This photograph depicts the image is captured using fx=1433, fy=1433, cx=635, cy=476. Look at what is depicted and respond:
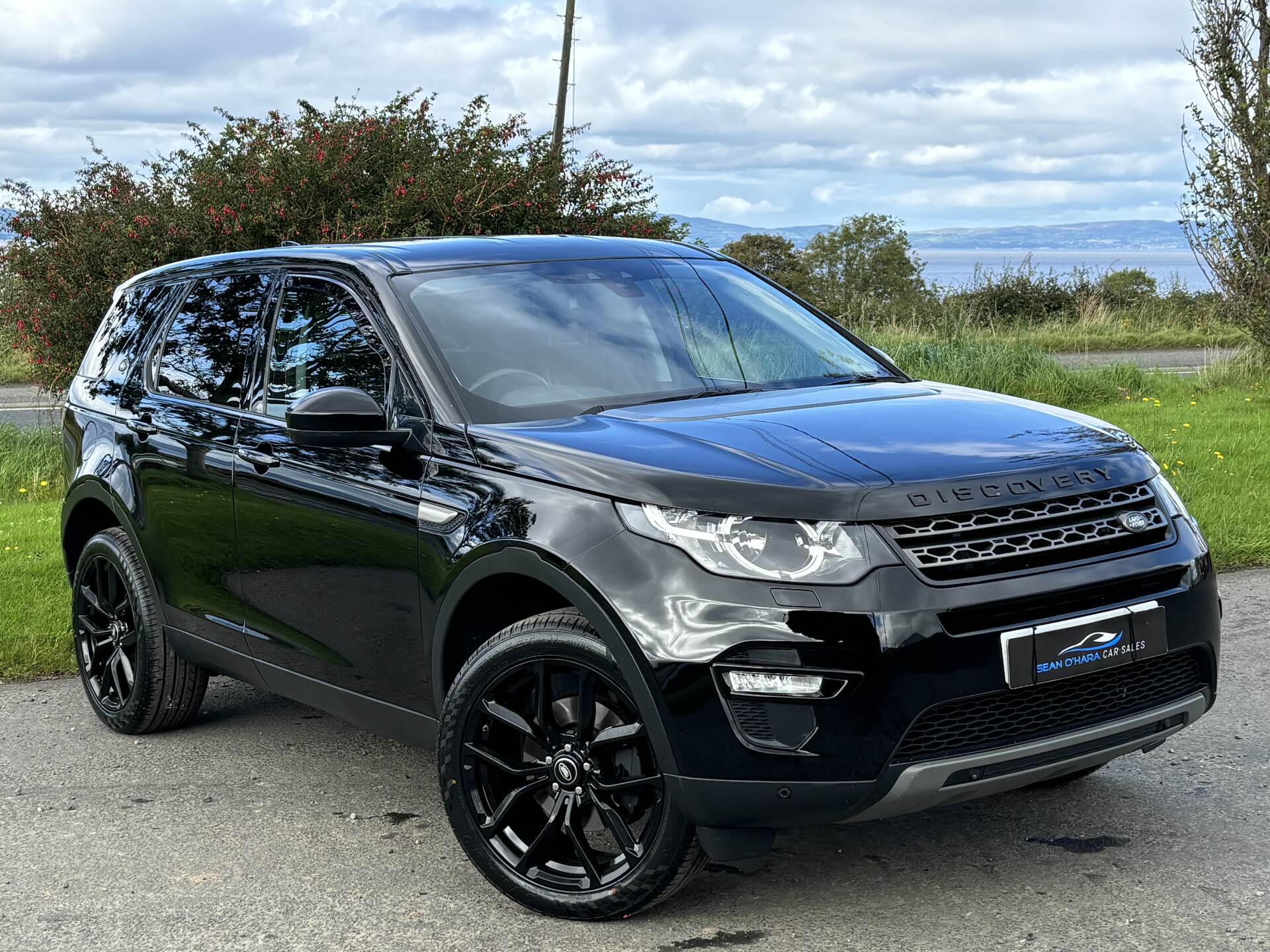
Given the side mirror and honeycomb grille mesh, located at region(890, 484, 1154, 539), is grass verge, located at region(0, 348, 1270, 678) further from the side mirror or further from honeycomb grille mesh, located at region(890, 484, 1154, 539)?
honeycomb grille mesh, located at region(890, 484, 1154, 539)

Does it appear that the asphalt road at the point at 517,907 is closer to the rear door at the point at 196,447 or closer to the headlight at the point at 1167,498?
the rear door at the point at 196,447

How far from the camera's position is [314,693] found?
461 cm

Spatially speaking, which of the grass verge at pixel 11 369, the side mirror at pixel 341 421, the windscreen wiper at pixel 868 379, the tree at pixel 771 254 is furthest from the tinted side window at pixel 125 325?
the tree at pixel 771 254

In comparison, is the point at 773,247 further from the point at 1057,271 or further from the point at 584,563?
the point at 584,563

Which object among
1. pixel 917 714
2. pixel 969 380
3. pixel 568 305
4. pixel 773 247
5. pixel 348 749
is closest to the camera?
pixel 917 714

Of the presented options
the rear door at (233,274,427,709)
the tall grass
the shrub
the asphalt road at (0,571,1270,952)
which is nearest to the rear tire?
the asphalt road at (0,571,1270,952)

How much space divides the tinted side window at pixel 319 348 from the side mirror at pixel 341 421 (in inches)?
8.2

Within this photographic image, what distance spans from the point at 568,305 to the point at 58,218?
12.3 m

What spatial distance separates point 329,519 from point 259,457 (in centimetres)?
50

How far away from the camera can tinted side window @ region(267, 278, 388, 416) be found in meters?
4.47

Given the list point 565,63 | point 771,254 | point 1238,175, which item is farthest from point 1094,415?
point 771,254

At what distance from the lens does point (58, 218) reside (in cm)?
1526

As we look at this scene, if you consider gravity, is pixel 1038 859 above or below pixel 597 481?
below

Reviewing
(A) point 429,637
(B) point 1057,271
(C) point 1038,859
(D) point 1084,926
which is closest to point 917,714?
(D) point 1084,926
